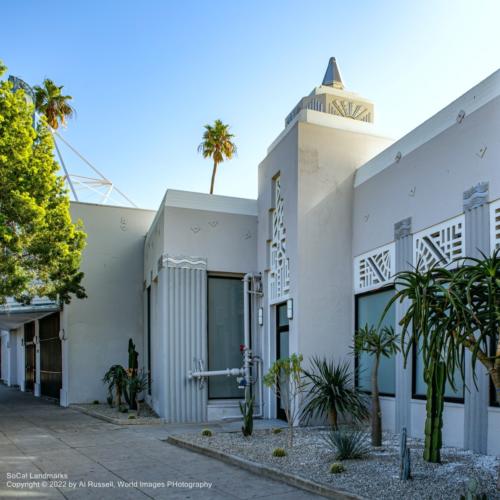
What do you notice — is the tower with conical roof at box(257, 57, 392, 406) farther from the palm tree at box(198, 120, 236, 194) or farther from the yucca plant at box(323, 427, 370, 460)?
the palm tree at box(198, 120, 236, 194)

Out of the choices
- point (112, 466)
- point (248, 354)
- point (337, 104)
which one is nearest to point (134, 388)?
point (248, 354)

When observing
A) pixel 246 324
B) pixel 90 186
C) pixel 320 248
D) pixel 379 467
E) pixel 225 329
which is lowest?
pixel 379 467

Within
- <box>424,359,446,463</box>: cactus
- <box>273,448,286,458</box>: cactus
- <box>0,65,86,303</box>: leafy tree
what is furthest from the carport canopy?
<box>424,359,446,463</box>: cactus

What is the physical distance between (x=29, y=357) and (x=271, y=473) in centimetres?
1784

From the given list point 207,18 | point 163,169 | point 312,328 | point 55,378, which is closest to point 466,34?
point 207,18

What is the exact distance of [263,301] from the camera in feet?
41.5

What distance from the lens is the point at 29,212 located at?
1094 cm

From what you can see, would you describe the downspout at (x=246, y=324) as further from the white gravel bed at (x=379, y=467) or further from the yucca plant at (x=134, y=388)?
the white gravel bed at (x=379, y=467)

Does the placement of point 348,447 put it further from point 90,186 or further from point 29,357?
point 29,357

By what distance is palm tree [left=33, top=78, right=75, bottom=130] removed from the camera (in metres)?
22.4

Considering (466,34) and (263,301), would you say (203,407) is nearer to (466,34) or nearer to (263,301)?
(263,301)

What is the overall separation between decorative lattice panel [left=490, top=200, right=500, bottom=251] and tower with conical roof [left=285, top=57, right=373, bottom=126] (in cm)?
538

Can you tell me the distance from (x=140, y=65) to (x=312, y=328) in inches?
253

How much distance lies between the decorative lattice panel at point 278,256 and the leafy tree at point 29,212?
469cm
